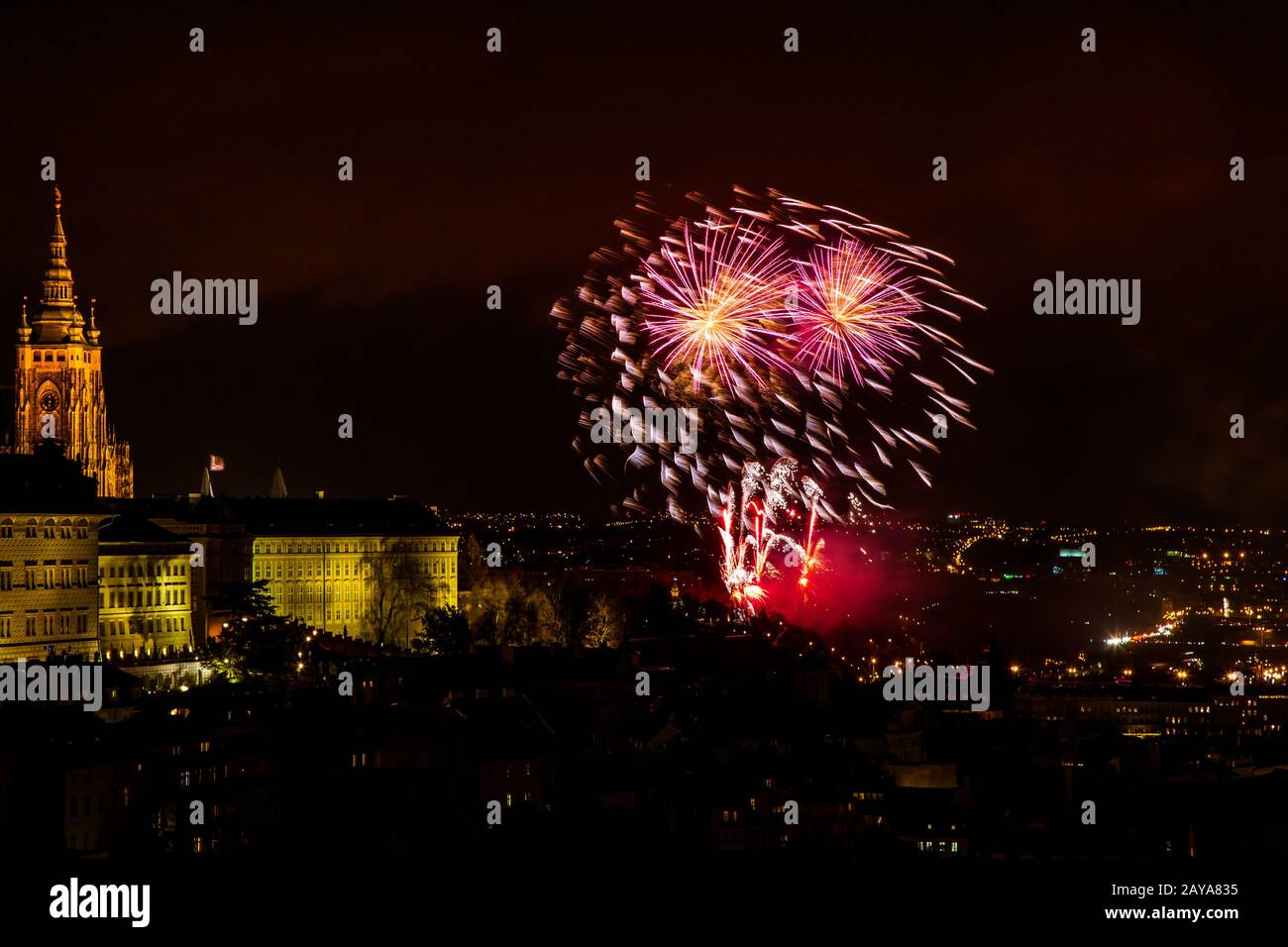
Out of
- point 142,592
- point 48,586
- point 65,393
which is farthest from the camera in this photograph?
point 65,393

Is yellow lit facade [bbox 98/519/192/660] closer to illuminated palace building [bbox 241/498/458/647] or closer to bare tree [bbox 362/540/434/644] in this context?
illuminated palace building [bbox 241/498/458/647]

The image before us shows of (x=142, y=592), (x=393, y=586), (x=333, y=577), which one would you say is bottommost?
(x=142, y=592)

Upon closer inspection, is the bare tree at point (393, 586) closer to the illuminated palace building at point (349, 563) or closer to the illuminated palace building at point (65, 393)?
the illuminated palace building at point (349, 563)

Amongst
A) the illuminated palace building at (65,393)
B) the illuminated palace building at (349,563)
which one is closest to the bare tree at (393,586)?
the illuminated palace building at (349,563)

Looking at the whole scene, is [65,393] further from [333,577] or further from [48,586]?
[48,586]

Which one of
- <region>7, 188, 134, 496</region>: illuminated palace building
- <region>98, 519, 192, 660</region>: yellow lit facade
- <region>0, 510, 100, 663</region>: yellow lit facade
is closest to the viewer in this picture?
<region>0, 510, 100, 663</region>: yellow lit facade

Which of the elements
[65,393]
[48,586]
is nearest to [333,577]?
[65,393]

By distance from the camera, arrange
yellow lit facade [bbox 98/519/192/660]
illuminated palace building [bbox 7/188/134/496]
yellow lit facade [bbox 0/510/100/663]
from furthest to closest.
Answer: illuminated palace building [bbox 7/188/134/496] → yellow lit facade [bbox 98/519/192/660] → yellow lit facade [bbox 0/510/100/663]

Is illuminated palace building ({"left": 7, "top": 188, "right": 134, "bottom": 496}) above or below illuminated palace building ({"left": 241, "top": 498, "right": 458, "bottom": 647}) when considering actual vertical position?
above

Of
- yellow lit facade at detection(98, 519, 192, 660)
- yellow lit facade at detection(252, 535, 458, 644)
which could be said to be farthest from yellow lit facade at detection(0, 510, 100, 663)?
yellow lit facade at detection(252, 535, 458, 644)

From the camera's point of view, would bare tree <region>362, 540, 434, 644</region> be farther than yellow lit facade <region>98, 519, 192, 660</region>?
Yes
